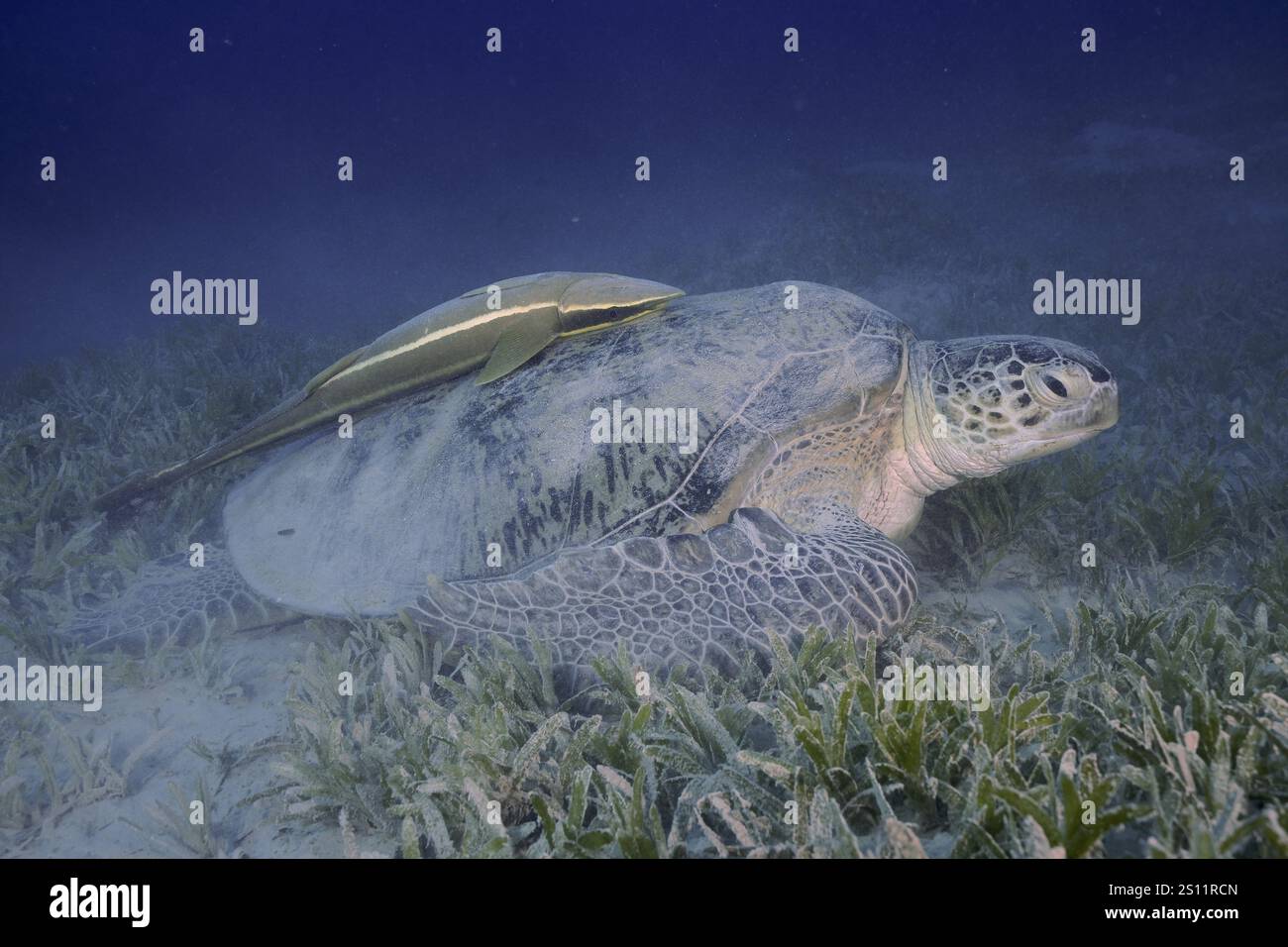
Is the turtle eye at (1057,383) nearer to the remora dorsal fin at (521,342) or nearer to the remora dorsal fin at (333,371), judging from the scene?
the remora dorsal fin at (521,342)

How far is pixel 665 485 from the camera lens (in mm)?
2564

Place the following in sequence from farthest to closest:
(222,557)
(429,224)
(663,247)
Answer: (429,224) < (663,247) < (222,557)

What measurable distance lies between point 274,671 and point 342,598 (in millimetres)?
504

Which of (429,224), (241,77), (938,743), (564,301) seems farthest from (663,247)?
(241,77)

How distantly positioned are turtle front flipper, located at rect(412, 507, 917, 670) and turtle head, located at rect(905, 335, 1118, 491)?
30.4 inches

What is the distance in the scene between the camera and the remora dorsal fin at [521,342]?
2873mm

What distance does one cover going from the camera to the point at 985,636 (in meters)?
2.33

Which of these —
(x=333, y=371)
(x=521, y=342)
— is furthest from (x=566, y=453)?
(x=333, y=371)

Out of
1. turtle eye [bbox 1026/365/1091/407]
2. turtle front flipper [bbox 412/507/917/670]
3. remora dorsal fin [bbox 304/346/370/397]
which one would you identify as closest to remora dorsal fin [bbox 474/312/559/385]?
remora dorsal fin [bbox 304/346/370/397]

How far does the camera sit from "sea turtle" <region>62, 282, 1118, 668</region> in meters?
2.29

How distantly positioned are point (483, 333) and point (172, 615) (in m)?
2.02

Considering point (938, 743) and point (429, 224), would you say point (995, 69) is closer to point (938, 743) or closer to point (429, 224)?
point (429, 224)
